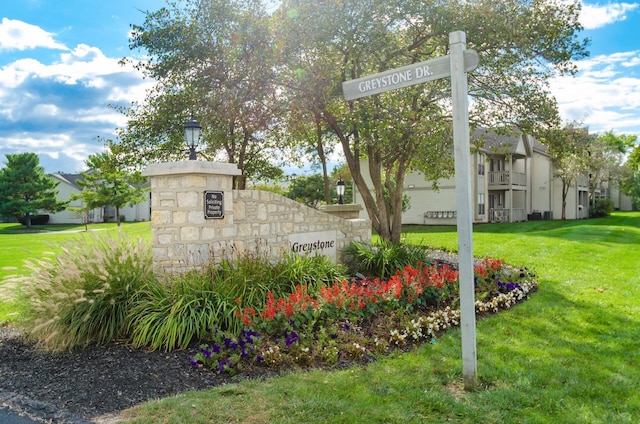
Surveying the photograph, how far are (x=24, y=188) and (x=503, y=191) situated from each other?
37.2m

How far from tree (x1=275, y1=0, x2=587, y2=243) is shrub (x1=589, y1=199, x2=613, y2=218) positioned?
35490 mm

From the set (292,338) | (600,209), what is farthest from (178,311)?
(600,209)

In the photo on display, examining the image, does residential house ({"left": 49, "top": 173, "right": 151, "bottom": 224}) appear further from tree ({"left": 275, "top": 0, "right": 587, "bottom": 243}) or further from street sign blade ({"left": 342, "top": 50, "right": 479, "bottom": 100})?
street sign blade ({"left": 342, "top": 50, "right": 479, "bottom": 100})

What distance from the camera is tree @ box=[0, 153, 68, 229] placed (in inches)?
1497

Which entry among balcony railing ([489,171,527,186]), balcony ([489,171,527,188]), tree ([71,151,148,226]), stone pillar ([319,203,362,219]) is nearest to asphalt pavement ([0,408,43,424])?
stone pillar ([319,203,362,219])

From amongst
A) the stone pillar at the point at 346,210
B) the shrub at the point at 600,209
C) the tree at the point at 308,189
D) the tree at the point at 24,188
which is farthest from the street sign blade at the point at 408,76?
the shrub at the point at 600,209

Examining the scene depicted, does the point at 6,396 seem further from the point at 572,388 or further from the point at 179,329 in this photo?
the point at 572,388

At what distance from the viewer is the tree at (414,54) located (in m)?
10.5

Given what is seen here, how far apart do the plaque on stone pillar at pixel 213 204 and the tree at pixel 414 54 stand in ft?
13.2

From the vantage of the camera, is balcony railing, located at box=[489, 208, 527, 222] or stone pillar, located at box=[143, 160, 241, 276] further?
balcony railing, located at box=[489, 208, 527, 222]

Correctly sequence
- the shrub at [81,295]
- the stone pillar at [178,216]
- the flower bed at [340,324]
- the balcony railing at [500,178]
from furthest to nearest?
the balcony railing at [500,178]
the stone pillar at [178,216]
the shrub at [81,295]
the flower bed at [340,324]

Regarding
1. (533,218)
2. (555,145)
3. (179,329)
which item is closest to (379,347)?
(179,329)

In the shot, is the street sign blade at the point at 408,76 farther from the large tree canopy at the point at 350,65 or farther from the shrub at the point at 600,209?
the shrub at the point at 600,209

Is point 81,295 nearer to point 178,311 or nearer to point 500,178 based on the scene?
point 178,311
